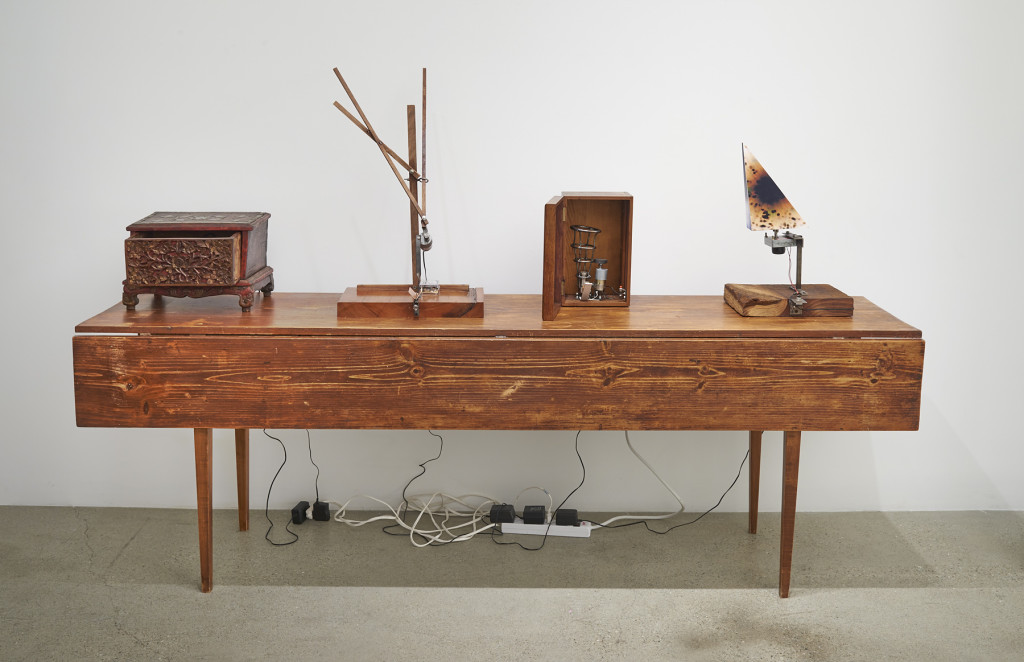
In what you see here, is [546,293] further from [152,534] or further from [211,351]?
[152,534]

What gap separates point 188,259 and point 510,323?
84 centimetres

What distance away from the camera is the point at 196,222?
2.62 m

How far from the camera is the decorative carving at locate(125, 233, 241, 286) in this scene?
2.56 metres

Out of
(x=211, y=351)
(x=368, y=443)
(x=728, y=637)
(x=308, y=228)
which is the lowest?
(x=728, y=637)

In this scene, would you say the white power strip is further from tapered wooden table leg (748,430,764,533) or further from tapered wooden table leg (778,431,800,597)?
tapered wooden table leg (778,431,800,597)

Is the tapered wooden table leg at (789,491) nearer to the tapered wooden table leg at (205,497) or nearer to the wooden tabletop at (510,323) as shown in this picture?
the wooden tabletop at (510,323)

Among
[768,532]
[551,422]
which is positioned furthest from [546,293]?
[768,532]

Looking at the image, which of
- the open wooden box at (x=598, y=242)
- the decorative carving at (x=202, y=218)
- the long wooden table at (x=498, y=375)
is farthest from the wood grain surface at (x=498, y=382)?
the decorative carving at (x=202, y=218)

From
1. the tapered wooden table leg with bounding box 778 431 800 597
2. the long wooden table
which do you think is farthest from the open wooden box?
the tapered wooden table leg with bounding box 778 431 800 597

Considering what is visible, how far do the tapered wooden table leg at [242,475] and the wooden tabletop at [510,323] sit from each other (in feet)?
1.63

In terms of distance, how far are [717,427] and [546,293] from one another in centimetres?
54

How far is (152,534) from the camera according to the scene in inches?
118

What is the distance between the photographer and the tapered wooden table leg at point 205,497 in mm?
2561

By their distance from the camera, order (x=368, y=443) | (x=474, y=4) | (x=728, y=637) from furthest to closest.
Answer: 1. (x=368, y=443)
2. (x=474, y=4)
3. (x=728, y=637)
